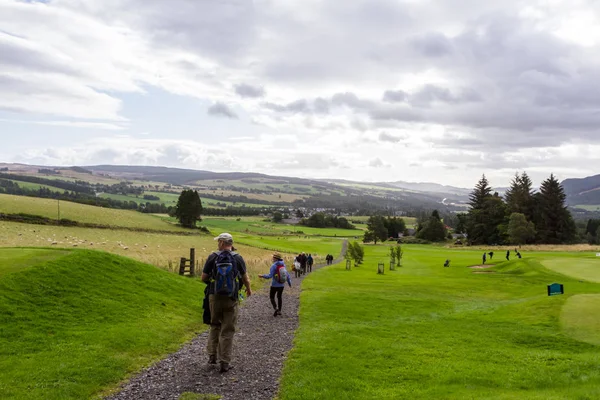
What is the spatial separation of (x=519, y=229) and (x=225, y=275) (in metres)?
89.1

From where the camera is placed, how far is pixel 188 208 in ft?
345

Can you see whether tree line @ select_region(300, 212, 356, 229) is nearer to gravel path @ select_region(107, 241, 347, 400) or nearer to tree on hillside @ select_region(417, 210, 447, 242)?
tree on hillside @ select_region(417, 210, 447, 242)

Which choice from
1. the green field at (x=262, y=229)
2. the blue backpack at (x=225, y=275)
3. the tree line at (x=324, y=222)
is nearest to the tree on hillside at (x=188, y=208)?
the green field at (x=262, y=229)

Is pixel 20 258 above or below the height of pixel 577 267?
above

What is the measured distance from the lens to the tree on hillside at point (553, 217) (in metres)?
95.1

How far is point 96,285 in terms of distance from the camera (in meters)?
16.6

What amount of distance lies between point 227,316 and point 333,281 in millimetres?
24279

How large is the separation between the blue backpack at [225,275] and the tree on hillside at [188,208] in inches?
3838

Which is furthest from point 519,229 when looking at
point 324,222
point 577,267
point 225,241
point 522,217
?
point 324,222

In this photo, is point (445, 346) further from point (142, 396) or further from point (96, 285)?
point (96, 285)

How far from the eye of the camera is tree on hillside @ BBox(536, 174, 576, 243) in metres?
95.1

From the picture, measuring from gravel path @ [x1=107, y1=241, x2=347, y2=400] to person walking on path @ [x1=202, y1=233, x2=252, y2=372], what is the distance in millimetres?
465

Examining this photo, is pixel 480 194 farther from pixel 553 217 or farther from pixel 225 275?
pixel 225 275

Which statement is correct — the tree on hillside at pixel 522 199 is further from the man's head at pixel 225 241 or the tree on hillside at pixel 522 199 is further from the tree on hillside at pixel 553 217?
the man's head at pixel 225 241
